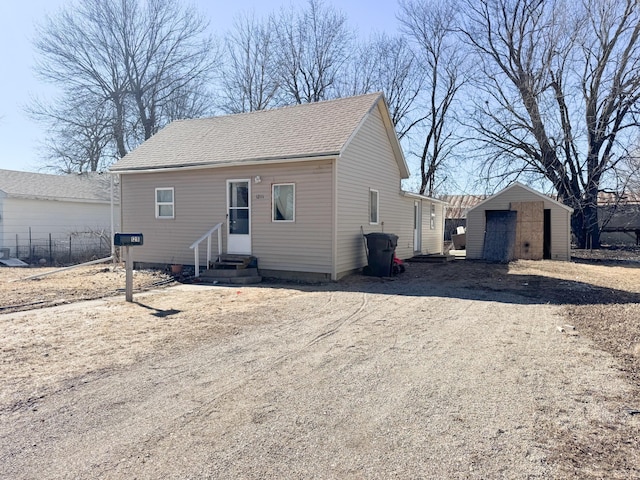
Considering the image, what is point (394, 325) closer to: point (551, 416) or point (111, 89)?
point (551, 416)

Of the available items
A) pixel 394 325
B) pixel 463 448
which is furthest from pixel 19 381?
pixel 394 325

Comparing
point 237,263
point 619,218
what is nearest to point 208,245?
point 237,263

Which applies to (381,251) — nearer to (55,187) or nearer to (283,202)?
(283,202)

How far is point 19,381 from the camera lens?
4289 millimetres

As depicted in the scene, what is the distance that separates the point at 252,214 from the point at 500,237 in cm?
1066

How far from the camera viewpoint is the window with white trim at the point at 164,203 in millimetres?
13570

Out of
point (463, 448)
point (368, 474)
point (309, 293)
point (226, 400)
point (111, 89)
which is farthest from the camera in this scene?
point (111, 89)

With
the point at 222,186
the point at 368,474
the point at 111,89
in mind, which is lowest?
the point at 368,474

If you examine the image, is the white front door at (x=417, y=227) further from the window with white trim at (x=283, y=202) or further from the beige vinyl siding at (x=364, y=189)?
the window with white trim at (x=283, y=202)

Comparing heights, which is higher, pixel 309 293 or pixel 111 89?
pixel 111 89

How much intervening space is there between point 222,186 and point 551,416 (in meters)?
10.6

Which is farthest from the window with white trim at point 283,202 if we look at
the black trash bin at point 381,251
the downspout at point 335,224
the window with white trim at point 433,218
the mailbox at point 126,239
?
the window with white trim at point 433,218

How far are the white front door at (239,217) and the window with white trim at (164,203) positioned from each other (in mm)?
2133

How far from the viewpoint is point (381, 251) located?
12180 millimetres
